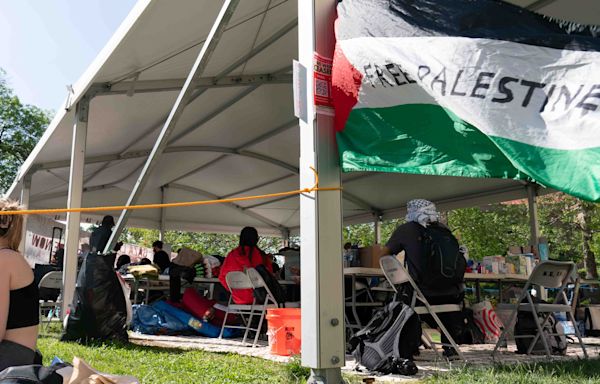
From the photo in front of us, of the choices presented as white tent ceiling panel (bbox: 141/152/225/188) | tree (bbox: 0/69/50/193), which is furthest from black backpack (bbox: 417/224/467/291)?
tree (bbox: 0/69/50/193)

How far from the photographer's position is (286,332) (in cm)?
484

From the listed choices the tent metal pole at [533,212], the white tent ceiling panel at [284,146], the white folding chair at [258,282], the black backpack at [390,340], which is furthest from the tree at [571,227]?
the black backpack at [390,340]

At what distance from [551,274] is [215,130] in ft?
19.9

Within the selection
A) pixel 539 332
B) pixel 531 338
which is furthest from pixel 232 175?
pixel 539 332

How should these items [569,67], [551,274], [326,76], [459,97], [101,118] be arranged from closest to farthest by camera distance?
[569,67] → [459,97] → [326,76] → [551,274] → [101,118]

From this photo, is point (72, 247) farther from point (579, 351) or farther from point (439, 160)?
point (579, 351)

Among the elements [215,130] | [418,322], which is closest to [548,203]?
[215,130]

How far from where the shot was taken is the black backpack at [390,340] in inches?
147

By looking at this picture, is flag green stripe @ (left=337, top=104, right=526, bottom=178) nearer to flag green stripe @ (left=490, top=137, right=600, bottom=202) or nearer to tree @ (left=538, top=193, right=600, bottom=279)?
flag green stripe @ (left=490, top=137, right=600, bottom=202)

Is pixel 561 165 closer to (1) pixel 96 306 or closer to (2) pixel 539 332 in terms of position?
(2) pixel 539 332

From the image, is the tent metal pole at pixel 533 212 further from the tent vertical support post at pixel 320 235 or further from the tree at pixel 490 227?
the tree at pixel 490 227

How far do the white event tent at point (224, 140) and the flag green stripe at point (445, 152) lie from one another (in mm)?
237

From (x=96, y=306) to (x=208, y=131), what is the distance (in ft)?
15.3

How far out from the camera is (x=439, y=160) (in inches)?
111
